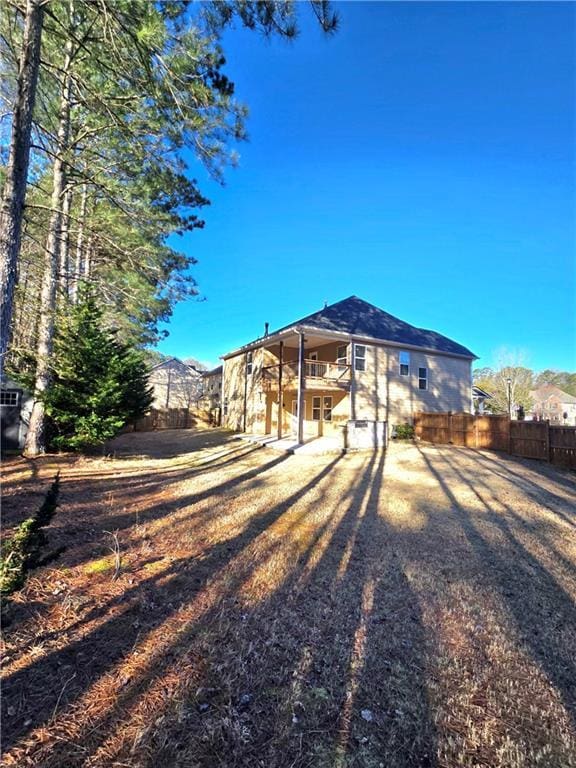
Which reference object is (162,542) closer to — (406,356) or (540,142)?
(406,356)

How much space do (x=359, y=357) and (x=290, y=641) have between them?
14.5m

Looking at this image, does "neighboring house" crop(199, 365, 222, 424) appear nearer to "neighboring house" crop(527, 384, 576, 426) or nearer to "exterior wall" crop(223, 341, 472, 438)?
"exterior wall" crop(223, 341, 472, 438)

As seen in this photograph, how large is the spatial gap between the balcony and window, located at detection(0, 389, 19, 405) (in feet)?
33.1

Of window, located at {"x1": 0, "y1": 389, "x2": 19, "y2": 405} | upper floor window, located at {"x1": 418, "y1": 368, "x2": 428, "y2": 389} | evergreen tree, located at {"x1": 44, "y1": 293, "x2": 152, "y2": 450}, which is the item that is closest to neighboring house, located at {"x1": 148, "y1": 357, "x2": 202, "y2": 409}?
window, located at {"x1": 0, "y1": 389, "x2": 19, "y2": 405}

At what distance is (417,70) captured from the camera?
10.6m

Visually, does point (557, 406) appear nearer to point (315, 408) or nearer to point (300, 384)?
point (315, 408)

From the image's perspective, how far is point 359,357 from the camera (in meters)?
16.4

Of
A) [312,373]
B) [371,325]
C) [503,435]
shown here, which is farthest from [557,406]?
[312,373]

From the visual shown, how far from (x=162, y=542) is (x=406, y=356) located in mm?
15963

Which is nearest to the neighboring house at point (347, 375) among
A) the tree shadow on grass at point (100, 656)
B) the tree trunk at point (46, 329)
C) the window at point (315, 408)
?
the window at point (315, 408)

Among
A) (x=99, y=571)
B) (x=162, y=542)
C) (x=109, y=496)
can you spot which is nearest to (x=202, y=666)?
(x=99, y=571)

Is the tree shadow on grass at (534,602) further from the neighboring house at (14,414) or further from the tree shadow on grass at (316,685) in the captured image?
the neighboring house at (14,414)

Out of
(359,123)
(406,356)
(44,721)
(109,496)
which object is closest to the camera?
(44,721)

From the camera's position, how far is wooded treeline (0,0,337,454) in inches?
203
